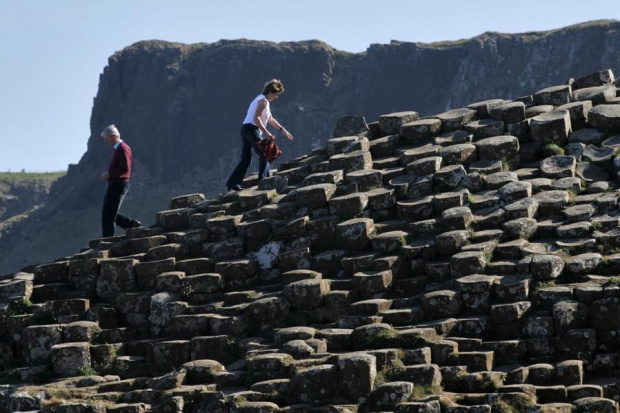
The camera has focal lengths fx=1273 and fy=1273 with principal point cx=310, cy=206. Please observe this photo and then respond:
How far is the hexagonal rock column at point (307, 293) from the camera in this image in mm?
18531

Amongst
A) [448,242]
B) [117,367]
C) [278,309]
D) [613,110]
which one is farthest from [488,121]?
[117,367]

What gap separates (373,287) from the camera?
1850cm

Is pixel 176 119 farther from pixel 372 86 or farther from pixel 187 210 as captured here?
pixel 187 210

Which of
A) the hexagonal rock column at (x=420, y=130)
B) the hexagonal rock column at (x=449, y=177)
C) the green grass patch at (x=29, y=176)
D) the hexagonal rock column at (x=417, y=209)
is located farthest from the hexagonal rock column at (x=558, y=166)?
the green grass patch at (x=29, y=176)

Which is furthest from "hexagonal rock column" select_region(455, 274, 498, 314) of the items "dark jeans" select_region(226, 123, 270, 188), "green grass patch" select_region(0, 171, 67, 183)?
"green grass patch" select_region(0, 171, 67, 183)

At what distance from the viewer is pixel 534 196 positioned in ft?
65.1

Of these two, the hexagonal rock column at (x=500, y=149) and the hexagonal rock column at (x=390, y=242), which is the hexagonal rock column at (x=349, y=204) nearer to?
the hexagonal rock column at (x=390, y=242)

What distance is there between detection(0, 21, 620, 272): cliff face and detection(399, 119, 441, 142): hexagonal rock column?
386 ft

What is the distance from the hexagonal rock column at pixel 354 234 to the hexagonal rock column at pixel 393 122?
150 inches

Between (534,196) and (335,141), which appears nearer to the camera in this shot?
(534,196)

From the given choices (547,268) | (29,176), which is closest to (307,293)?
(547,268)

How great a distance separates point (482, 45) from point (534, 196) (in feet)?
438

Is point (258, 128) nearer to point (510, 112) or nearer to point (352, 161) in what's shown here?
point (352, 161)

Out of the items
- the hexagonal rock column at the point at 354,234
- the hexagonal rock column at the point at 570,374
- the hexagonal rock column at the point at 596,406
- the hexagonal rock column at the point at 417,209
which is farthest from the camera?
the hexagonal rock column at the point at 417,209
